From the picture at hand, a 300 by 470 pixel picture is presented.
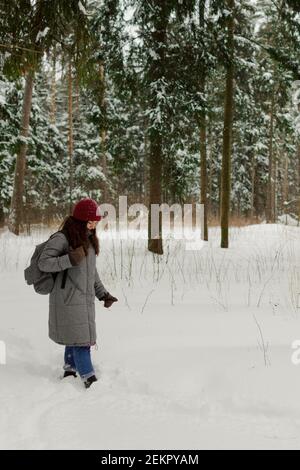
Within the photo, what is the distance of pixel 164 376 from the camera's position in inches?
160

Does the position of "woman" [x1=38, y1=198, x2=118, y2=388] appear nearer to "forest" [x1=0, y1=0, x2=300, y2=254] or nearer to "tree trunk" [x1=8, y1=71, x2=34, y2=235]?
"forest" [x1=0, y1=0, x2=300, y2=254]

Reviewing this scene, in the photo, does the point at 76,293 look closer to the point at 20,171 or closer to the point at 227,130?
the point at 227,130

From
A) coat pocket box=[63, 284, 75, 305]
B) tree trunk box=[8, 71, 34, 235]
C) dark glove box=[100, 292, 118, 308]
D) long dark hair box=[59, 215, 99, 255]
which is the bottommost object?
dark glove box=[100, 292, 118, 308]

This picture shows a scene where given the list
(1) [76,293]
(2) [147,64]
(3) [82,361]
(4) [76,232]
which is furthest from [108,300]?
(2) [147,64]
